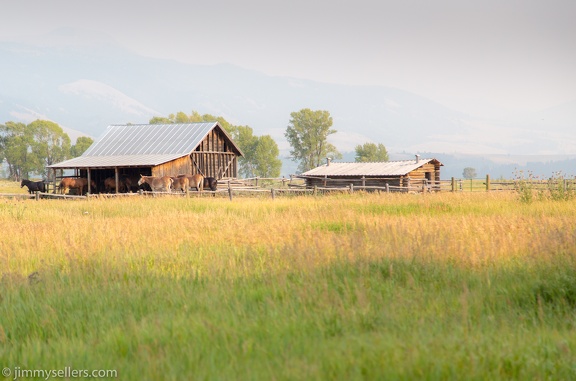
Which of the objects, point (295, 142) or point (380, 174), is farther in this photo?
point (295, 142)

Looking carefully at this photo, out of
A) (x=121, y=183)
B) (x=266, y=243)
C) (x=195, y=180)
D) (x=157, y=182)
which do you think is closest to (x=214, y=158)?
(x=195, y=180)

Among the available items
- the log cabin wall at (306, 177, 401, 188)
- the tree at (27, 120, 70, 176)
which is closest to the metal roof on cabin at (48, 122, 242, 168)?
the log cabin wall at (306, 177, 401, 188)

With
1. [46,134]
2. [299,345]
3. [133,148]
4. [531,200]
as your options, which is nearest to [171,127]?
[133,148]

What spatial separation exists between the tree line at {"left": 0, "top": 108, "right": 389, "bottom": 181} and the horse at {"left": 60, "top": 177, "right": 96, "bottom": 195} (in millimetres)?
52355

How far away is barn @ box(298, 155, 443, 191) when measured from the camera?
146 ft

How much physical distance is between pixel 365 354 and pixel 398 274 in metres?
3.06

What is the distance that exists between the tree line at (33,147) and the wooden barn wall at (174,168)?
6622 cm

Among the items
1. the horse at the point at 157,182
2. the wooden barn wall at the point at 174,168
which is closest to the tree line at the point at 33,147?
the wooden barn wall at the point at 174,168

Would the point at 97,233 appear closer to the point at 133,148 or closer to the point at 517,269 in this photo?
the point at 517,269

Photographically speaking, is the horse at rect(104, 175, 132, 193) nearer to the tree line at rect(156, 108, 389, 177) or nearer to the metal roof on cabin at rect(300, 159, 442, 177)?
the metal roof on cabin at rect(300, 159, 442, 177)

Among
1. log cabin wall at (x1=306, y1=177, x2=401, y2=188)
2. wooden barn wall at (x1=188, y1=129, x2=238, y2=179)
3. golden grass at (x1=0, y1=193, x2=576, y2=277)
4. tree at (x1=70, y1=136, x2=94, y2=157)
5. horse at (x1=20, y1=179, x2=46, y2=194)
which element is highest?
tree at (x1=70, y1=136, x2=94, y2=157)

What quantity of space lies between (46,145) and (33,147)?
2.17 metres

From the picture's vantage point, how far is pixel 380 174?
145 feet

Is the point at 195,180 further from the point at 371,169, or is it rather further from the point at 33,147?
the point at 33,147
